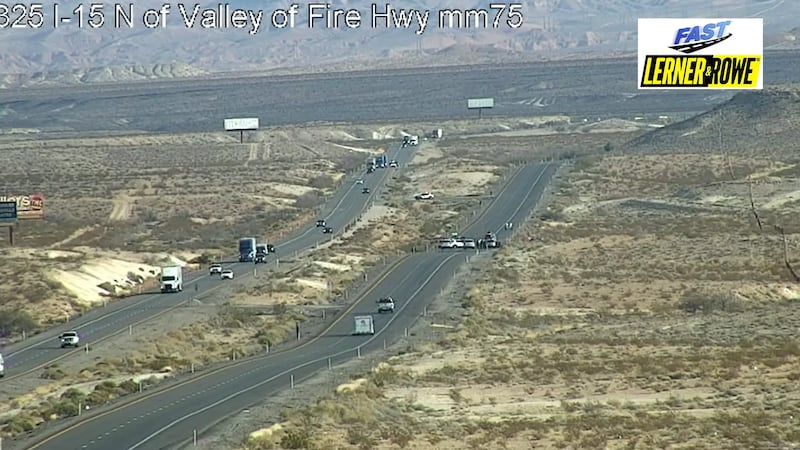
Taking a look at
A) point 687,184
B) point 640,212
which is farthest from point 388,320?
point 687,184

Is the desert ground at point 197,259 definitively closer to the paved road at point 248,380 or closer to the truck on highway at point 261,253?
the paved road at point 248,380

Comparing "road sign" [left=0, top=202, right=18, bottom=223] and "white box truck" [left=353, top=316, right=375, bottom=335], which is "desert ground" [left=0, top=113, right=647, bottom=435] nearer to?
"road sign" [left=0, top=202, right=18, bottom=223]

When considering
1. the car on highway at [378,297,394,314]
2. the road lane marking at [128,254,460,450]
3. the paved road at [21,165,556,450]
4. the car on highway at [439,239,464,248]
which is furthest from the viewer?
the car on highway at [439,239,464,248]

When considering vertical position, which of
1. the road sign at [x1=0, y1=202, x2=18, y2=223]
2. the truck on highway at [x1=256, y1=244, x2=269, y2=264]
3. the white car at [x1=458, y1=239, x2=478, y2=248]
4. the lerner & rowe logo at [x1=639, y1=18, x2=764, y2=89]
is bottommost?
the truck on highway at [x1=256, y1=244, x2=269, y2=264]

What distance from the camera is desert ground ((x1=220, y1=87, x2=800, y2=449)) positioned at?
2031 inches

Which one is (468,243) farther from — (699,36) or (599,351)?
(699,36)

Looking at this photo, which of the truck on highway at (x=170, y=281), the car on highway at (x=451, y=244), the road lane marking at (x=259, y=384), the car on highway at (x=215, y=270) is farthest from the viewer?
the car on highway at (x=451, y=244)

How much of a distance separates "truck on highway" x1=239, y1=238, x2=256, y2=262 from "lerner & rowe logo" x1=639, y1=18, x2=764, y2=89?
7257 cm

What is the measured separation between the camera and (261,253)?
122m

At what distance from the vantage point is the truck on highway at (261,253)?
119400mm

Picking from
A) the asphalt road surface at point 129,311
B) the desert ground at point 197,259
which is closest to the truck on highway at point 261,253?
the asphalt road surface at point 129,311

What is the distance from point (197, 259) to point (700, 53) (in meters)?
79.3

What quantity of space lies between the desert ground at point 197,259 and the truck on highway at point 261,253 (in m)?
2.29

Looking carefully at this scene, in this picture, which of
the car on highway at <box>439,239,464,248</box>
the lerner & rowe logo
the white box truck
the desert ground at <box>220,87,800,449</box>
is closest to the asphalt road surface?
the car on highway at <box>439,239,464,248</box>
